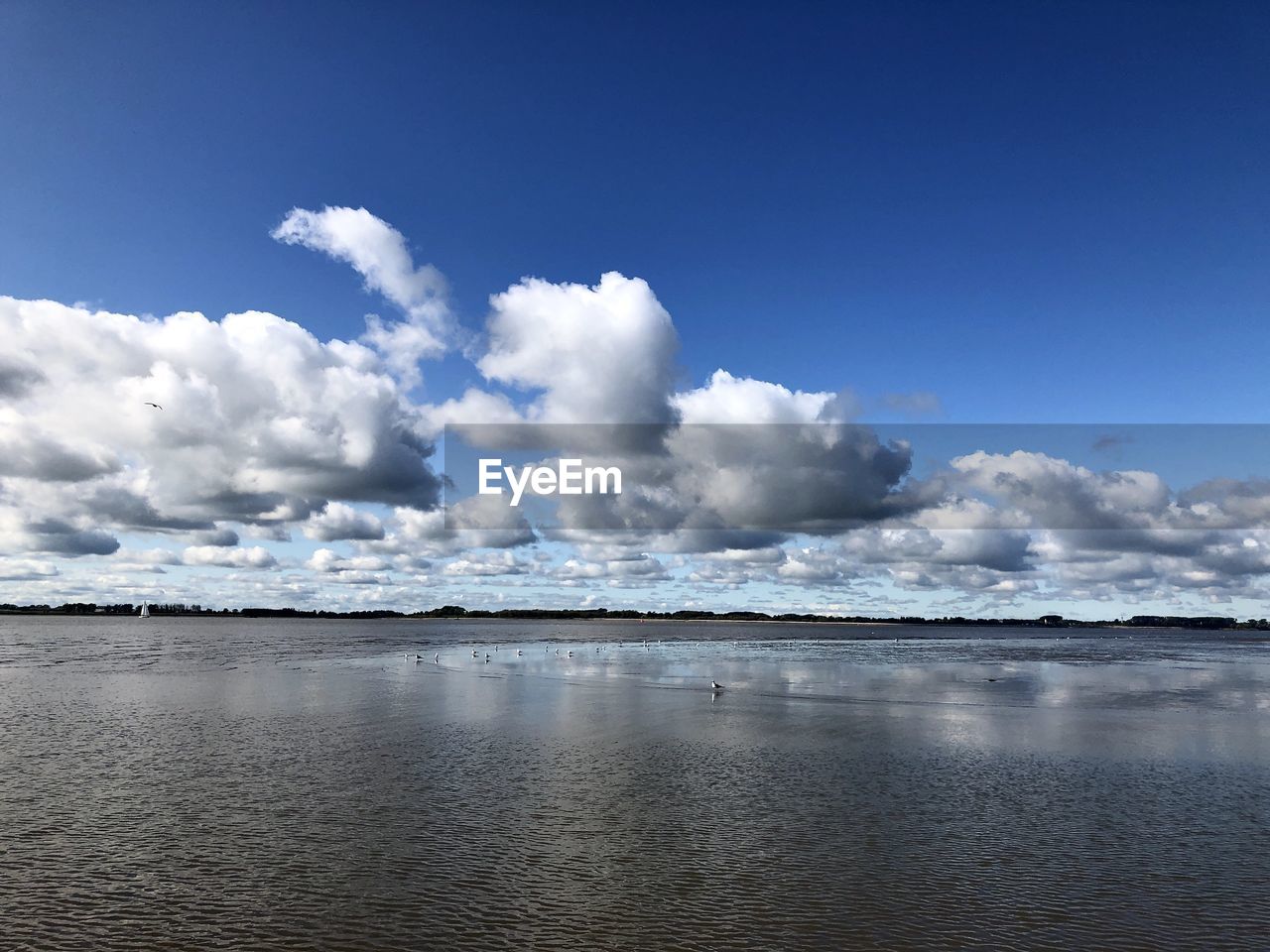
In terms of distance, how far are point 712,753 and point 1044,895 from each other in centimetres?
1237

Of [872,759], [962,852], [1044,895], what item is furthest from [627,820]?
[872,759]

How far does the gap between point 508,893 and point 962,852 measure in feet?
25.8

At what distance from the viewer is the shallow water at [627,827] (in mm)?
11484

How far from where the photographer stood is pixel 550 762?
2256 cm

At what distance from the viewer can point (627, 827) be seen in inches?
635

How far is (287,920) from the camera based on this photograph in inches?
453

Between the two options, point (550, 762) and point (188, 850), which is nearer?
point (188, 850)

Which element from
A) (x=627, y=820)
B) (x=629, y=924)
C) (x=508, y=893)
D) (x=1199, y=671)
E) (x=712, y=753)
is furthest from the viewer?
(x=1199, y=671)

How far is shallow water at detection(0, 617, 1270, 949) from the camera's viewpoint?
11.5m

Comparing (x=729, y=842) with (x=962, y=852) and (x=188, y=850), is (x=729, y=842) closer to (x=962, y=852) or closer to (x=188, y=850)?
(x=962, y=852)

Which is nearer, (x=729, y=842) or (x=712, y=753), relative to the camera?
(x=729, y=842)

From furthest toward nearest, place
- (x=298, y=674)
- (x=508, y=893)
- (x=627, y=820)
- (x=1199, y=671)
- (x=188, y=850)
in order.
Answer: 1. (x=1199, y=671)
2. (x=298, y=674)
3. (x=627, y=820)
4. (x=188, y=850)
5. (x=508, y=893)

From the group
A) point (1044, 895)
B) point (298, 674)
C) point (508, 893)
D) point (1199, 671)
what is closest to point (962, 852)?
point (1044, 895)

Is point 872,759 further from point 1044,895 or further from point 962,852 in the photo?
point 1044,895
